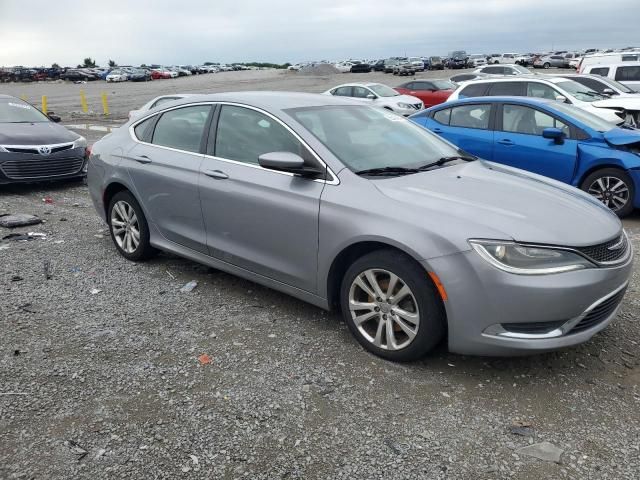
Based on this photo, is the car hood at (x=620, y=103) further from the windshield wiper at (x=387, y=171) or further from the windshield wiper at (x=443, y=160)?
the windshield wiper at (x=387, y=171)

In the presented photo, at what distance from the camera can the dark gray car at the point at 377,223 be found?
308 centimetres

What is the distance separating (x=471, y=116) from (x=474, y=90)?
4.13 meters

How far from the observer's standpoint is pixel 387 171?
3.83 metres

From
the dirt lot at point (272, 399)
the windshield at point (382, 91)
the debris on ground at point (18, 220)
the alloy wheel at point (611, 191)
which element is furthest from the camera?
the windshield at point (382, 91)

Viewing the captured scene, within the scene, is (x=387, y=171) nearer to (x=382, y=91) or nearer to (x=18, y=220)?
(x=18, y=220)

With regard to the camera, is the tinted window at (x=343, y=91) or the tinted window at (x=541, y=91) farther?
the tinted window at (x=343, y=91)

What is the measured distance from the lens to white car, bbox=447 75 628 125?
1171 centimetres

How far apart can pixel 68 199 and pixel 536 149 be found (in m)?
6.72

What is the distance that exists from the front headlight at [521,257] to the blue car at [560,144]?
4.45m

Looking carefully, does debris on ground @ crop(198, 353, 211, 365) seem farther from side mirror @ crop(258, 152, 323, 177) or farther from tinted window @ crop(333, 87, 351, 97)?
tinted window @ crop(333, 87, 351, 97)

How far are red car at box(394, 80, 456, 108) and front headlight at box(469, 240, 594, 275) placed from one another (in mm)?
19256

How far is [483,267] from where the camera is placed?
303 centimetres

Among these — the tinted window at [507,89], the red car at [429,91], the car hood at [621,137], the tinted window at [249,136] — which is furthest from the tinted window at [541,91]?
the red car at [429,91]

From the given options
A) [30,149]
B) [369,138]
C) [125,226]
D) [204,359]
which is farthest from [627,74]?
[204,359]
